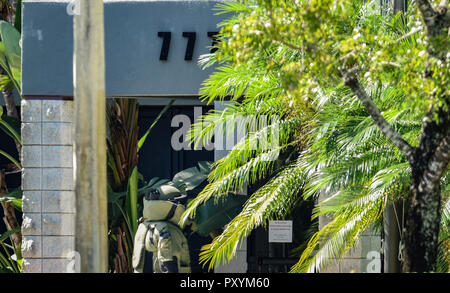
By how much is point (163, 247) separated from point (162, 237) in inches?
5.9

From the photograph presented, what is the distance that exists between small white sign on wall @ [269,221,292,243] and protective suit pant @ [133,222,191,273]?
138 centimetres

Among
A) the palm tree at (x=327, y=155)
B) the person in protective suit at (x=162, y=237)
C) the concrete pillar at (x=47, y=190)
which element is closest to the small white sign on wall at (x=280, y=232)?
the palm tree at (x=327, y=155)

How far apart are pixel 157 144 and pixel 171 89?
338cm

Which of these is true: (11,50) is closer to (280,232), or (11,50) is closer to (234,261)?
(234,261)

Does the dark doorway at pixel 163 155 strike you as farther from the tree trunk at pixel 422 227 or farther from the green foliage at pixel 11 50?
the tree trunk at pixel 422 227

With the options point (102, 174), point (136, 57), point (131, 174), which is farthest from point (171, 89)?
point (102, 174)

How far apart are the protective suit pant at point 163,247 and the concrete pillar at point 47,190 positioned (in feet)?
3.74

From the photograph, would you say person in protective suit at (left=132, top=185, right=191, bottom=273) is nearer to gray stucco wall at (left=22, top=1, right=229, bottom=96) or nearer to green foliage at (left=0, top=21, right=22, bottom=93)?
gray stucco wall at (left=22, top=1, right=229, bottom=96)

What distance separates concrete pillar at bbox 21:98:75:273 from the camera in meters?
11.7

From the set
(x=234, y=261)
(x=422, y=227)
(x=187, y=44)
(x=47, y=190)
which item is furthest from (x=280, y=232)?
(x=422, y=227)

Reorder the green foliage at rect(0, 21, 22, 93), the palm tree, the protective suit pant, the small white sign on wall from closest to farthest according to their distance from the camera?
1. the palm tree
2. the protective suit pant
3. the small white sign on wall
4. the green foliage at rect(0, 21, 22, 93)

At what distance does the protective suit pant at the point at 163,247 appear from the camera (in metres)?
11.2

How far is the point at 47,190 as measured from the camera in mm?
11742

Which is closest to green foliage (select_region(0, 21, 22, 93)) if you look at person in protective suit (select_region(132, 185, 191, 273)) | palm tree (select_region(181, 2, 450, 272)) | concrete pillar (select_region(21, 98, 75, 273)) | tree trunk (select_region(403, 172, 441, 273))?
concrete pillar (select_region(21, 98, 75, 273))
